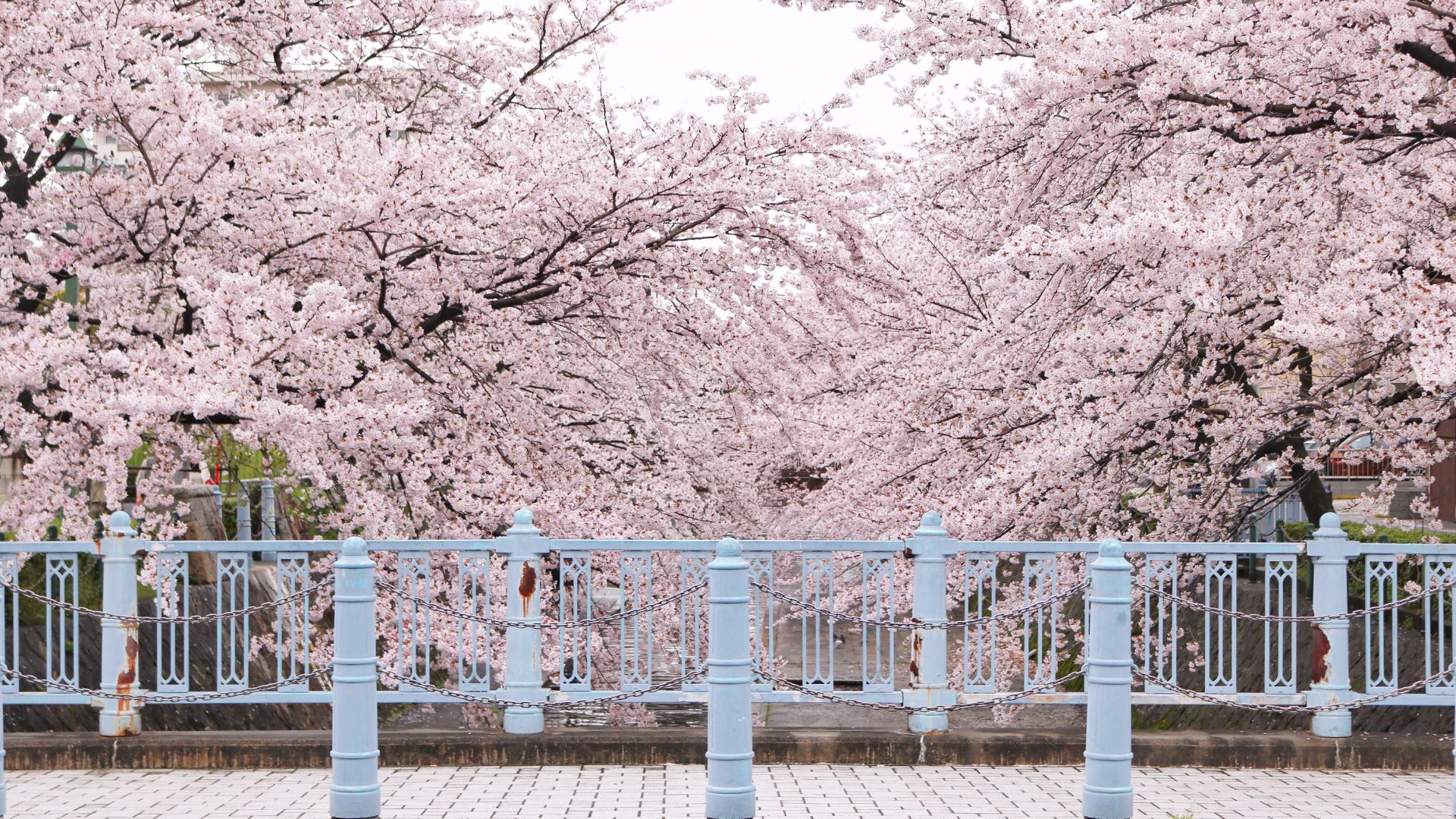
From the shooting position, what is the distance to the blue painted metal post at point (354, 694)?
744cm

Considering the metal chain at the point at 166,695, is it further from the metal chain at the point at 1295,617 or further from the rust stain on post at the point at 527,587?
the metal chain at the point at 1295,617

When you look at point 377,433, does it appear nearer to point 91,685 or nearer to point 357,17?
point 357,17

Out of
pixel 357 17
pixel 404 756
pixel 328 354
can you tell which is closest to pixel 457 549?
pixel 404 756

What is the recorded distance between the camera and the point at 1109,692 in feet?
24.8

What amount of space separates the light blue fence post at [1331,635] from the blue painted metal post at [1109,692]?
2.18 meters

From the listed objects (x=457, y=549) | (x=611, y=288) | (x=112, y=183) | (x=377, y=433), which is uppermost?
(x=112, y=183)

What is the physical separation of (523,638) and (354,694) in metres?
1.74

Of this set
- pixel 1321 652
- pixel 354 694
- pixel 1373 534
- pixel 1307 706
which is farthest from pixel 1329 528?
pixel 1373 534

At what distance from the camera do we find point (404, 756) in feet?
29.6

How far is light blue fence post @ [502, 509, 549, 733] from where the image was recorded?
9.17 metres

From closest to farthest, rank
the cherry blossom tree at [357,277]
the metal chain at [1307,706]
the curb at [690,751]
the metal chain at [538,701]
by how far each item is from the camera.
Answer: the metal chain at [538,701]
the metal chain at [1307,706]
the curb at [690,751]
the cherry blossom tree at [357,277]

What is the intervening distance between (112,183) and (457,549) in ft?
18.0

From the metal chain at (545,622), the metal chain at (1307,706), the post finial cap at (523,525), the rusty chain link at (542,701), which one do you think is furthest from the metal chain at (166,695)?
the metal chain at (1307,706)

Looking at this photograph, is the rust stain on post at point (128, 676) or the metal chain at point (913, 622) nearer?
the metal chain at point (913, 622)
